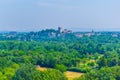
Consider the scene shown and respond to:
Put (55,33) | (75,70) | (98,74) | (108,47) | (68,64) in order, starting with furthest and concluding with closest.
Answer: (55,33)
(108,47)
(68,64)
(75,70)
(98,74)

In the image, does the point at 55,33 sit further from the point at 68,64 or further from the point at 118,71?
the point at 118,71

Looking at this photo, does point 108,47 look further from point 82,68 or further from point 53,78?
point 53,78

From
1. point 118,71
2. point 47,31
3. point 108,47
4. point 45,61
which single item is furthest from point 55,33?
point 118,71

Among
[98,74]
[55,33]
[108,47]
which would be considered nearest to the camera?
[98,74]

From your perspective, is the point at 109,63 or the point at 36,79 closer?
the point at 36,79

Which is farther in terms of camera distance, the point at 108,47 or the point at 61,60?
the point at 108,47

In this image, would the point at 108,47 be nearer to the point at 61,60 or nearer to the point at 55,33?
the point at 61,60

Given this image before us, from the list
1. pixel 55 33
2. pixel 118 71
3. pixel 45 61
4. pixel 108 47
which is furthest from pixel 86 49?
pixel 55 33

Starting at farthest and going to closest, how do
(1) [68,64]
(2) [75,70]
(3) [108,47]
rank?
(3) [108,47], (1) [68,64], (2) [75,70]

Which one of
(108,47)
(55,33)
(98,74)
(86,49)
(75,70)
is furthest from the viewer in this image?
(55,33)
